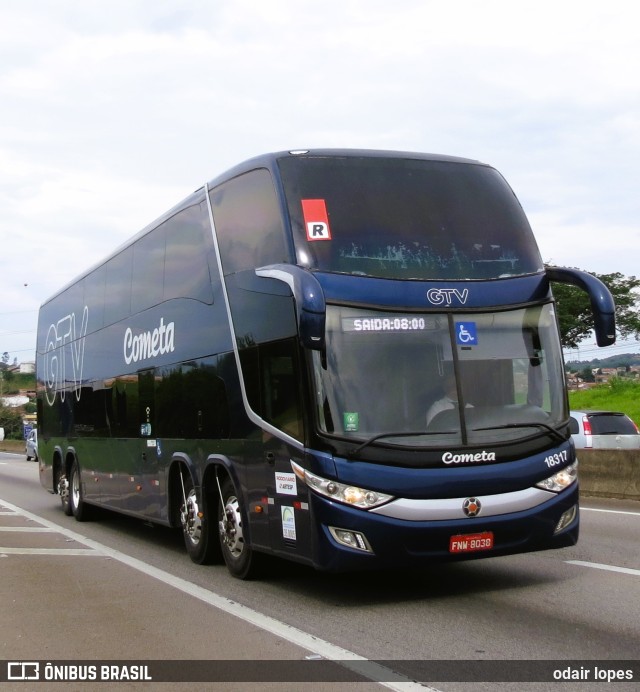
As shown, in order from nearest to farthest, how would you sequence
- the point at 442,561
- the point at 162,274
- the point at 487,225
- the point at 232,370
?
the point at 442,561, the point at 487,225, the point at 232,370, the point at 162,274

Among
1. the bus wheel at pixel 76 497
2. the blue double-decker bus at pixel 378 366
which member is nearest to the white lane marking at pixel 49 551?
the blue double-decker bus at pixel 378 366

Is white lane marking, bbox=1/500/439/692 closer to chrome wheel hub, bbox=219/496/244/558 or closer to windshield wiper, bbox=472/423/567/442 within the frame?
chrome wheel hub, bbox=219/496/244/558

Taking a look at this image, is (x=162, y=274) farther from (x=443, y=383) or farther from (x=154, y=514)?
(x=443, y=383)

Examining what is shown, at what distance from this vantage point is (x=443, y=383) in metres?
8.66

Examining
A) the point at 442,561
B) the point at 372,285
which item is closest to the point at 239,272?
the point at 372,285

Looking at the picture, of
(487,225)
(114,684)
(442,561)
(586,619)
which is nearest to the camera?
(114,684)

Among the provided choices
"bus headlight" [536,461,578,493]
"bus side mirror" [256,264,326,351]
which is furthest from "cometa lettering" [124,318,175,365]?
"bus headlight" [536,461,578,493]

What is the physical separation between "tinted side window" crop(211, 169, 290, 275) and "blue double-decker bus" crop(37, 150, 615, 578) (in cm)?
3

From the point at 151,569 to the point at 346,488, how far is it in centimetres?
398

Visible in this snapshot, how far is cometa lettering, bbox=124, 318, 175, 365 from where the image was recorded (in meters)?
12.4

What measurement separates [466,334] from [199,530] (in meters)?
4.14

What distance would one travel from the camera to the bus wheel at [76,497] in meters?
17.6

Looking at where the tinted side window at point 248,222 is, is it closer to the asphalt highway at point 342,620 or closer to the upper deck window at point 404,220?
the upper deck window at point 404,220

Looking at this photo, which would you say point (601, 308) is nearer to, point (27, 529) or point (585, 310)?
point (27, 529)
